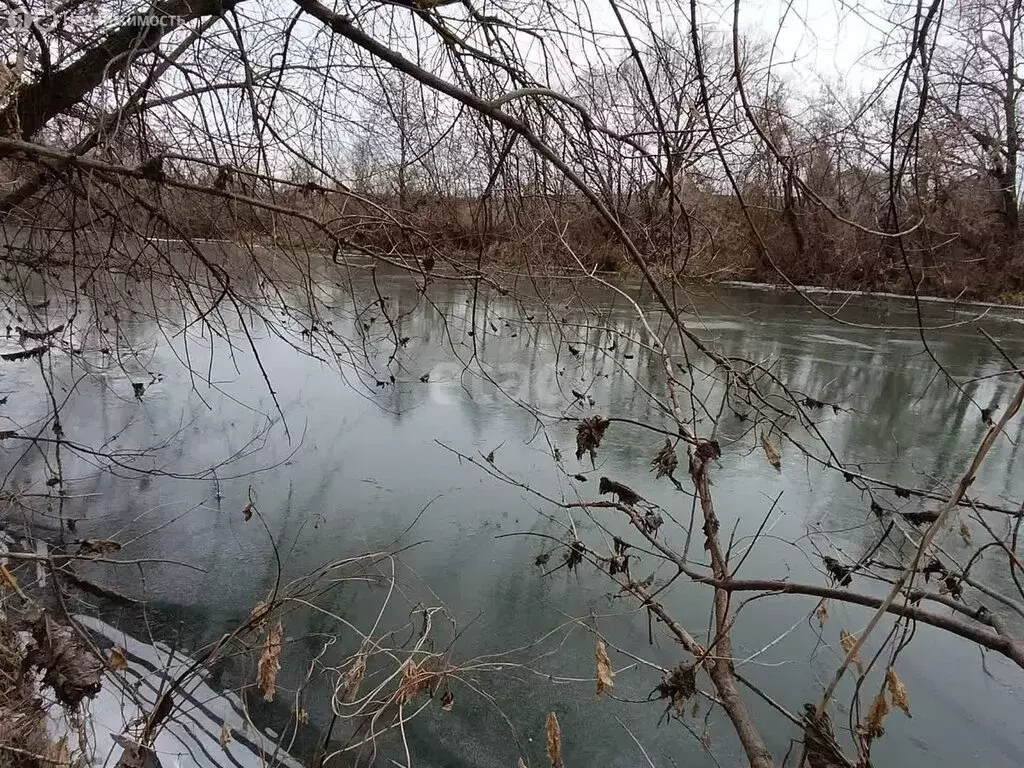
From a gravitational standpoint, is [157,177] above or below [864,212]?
below

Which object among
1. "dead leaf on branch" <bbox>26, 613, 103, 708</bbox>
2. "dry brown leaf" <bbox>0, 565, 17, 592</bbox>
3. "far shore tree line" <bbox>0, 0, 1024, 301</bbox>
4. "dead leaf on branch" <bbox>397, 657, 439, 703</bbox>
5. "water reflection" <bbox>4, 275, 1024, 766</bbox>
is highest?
"far shore tree line" <bbox>0, 0, 1024, 301</bbox>

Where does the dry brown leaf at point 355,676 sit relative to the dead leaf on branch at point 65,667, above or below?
below

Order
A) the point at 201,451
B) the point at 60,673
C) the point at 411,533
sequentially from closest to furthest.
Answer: the point at 60,673 < the point at 411,533 < the point at 201,451

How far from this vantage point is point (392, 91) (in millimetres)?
2834

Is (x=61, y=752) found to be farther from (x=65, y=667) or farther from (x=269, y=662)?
(x=269, y=662)

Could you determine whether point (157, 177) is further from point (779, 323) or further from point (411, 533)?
point (779, 323)

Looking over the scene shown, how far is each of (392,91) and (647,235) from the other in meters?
1.36

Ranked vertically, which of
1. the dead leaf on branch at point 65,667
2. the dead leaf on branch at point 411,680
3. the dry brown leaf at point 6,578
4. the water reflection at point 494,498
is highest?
the dry brown leaf at point 6,578

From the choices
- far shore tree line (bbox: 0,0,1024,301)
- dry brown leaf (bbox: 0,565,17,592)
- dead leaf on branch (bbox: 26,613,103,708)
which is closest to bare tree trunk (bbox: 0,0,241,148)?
far shore tree line (bbox: 0,0,1024,301)

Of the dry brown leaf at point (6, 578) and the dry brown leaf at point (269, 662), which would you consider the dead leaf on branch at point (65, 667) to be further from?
the dry brown leaf at point (269, 662)

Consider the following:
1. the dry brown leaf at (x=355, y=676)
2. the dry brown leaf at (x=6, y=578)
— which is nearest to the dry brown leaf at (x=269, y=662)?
the dry brown leaf at (x=355, y=676)

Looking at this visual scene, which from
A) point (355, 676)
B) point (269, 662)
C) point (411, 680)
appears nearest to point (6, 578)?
point (269, 662)

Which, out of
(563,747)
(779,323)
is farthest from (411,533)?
(779,323)

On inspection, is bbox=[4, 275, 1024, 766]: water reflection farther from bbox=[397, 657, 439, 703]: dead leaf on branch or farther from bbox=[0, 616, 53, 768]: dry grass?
bbox=[0, 616, 53, 768]: dry grass
